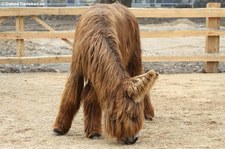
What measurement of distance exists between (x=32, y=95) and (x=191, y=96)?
2582 mm

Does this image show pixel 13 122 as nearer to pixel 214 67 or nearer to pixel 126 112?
pixel 126 112

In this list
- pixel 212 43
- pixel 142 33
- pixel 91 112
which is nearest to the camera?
pixel 91 112

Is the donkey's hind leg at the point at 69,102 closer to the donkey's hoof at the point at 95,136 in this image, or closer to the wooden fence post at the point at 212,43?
the donkey's hoof at the point at 95,136

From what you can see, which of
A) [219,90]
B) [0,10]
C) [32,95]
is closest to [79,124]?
[32,95]

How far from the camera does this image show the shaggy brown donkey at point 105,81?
557 cm

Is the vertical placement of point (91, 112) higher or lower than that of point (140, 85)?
lower

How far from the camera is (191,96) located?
A: 914 cm

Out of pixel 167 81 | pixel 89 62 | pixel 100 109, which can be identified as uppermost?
pixel 89 62

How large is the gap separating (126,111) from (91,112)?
68cm

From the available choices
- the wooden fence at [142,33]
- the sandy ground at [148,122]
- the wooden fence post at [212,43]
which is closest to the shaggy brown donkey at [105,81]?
the sandy ground at [148,122]

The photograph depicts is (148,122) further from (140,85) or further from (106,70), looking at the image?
(140,85)

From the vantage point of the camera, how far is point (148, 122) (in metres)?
7.22

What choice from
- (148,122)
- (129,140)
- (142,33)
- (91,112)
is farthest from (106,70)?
(142,33)

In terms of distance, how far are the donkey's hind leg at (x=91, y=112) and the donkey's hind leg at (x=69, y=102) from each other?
0.29 feet
